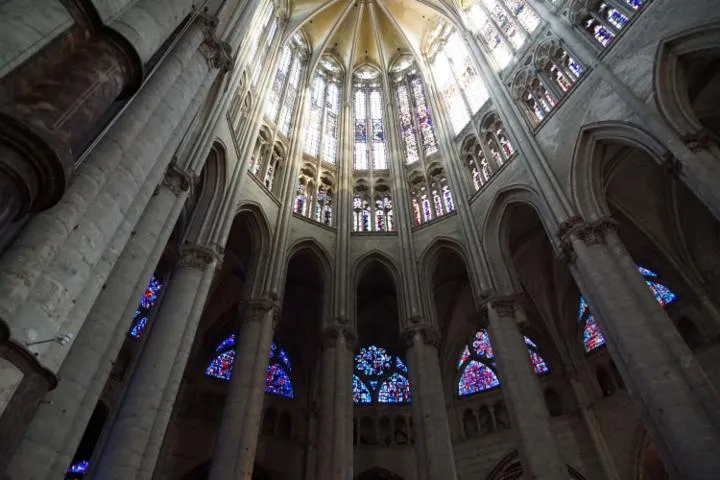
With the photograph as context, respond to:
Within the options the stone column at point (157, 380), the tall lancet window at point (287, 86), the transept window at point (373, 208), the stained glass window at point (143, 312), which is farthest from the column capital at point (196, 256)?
the tall lancet window at point (287, 86)

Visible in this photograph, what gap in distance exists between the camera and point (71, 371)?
5324 millimetres

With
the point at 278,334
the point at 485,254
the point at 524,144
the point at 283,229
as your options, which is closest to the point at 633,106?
the point at 524,144

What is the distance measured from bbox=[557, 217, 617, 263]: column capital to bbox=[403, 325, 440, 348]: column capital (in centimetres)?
390

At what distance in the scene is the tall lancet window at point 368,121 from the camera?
18062 mm

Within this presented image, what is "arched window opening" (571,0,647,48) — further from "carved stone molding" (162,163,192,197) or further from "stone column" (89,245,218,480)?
"stone column" (89,245,218,480)

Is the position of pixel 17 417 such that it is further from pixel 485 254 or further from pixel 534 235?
pixel 534 235

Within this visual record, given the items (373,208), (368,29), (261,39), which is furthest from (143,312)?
(368,29)

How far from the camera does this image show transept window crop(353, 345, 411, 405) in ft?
55.4

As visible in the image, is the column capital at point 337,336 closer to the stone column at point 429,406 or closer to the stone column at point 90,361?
the stone column at point 429,406

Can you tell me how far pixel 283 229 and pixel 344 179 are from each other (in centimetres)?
389

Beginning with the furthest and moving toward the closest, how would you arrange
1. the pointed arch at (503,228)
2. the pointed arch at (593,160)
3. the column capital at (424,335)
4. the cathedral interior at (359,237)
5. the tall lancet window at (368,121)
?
1. the tall lancet window at (368,121)
2. the column capital at (424,335)
3. the pointed arch at (503,228)
4. the pointed arch at (593,160)
5. the cathedral interior at (359,237)

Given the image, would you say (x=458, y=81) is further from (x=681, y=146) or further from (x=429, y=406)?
(x=429, y=406)

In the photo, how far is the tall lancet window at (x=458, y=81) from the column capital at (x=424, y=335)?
25.4 ft

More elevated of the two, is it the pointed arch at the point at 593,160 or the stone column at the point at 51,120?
the pointed arch at the point at 593,160
